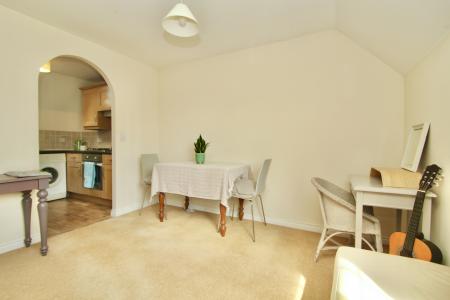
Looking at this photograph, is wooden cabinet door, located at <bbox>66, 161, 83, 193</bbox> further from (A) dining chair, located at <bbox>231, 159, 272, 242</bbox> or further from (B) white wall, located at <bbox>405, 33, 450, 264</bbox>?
(B) white wall, located at <bbox>405, 33, 450, 264</bbox>

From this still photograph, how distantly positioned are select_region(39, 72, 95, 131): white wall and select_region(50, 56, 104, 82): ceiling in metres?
0.16

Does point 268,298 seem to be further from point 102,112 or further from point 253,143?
point 102,112

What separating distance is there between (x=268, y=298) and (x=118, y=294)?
1008 mm

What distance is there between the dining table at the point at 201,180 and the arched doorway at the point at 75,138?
42.6 inches

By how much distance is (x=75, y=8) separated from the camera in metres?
2.09

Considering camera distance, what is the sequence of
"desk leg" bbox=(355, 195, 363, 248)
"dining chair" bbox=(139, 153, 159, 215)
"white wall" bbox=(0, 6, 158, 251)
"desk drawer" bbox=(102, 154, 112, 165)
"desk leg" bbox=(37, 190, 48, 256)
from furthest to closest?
"desk drawer" bbox=(102, 154, 112, 165) < "dining chair" bbox=(139, 153, 159, 215) < "white wall" bbox=(0, 6, 158, 251) < "desk leg" bbox=(37, 190, 48, 256) < "desk leg" bbox=(355, 195, 363, 248)

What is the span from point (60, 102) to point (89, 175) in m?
1.78

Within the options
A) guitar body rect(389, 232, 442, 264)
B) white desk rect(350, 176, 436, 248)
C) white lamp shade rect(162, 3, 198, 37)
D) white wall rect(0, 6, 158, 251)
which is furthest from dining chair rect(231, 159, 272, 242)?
white wall rect(0, 6, 158, 251)

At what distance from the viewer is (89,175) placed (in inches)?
144

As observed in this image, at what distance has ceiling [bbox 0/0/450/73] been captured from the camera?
1535 millimetres

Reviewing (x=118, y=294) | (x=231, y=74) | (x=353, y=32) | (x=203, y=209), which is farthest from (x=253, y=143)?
(x=118, y=294)

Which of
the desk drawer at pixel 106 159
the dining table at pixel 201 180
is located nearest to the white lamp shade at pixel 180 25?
the dining table at pixel 201 180

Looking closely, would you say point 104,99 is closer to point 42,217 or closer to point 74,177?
point 74,177

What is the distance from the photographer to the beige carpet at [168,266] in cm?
151
